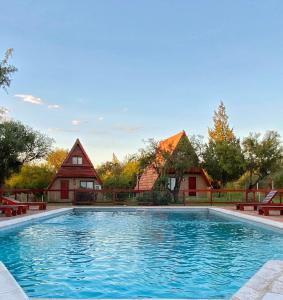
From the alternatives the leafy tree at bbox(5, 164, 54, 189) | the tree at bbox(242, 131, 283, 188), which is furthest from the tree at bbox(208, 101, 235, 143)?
the leafy tree at bbox(5, 164, 54, 189)

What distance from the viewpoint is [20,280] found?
6.73 meters

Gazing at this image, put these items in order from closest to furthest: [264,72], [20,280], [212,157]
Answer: [20,280] < [264,72] < [212,157]

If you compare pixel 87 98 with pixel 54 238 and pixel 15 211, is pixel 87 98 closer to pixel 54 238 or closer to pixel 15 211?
pixel 15 211

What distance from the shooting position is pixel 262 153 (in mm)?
33656

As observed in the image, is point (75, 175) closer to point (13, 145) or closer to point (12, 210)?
point (13, 145)

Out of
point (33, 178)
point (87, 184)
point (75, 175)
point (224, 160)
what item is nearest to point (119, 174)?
point (87, 184)

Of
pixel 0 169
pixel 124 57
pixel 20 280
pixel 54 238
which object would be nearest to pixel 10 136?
pixel 0 169

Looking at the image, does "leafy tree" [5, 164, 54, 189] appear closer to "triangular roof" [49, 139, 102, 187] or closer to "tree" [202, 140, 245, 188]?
"triangular roof" [49, 139, 102, 187]

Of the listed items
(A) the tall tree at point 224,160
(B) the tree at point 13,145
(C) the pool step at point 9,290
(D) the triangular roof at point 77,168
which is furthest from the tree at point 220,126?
(C) the pool step at point 9,290

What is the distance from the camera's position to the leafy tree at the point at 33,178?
114 ft

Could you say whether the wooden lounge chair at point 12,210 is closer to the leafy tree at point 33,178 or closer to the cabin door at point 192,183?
the leafy tree at point 33,178

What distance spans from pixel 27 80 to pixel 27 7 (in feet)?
22.2

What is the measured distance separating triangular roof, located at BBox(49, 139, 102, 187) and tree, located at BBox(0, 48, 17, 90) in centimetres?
1513

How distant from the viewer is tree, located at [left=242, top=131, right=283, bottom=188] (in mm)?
33750
